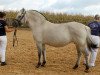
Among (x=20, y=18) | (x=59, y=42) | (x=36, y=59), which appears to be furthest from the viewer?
(x=36, y=59)

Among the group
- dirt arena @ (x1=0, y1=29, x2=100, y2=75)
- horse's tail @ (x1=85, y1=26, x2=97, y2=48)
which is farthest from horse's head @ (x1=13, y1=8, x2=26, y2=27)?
horse's tail @ (x1=85, y1=26, x2=97, y2=48)

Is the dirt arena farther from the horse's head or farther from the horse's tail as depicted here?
the horse's head

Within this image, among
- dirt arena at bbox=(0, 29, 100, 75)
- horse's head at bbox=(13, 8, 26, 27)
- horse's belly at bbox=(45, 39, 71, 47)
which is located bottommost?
dirt arena at bbox=(0, 29, 100, 75)

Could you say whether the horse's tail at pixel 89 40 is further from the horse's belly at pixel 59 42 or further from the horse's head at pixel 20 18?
the horse's head at pixel 20 18

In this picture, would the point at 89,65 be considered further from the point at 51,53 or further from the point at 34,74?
the point at 51,53

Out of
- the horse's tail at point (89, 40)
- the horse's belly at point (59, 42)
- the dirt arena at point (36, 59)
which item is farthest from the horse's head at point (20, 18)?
the horse's tail at point (89, 40)

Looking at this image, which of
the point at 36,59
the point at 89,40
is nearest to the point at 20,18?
the point at 36,59

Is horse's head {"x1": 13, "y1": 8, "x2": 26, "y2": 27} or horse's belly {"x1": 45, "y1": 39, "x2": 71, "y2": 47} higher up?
horse's head {"x1": 13, "y1": 8, "x2": 26, "y2": 27}

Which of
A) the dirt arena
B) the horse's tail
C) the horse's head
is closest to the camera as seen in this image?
the dirt arena

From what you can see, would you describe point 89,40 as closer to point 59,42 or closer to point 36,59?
point 59,42

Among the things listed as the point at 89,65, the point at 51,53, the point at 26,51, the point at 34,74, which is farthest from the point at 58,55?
the point at 34,74

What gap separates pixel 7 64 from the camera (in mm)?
13742

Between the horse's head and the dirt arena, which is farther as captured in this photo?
the horse's head

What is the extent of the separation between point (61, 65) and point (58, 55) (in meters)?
2.32
